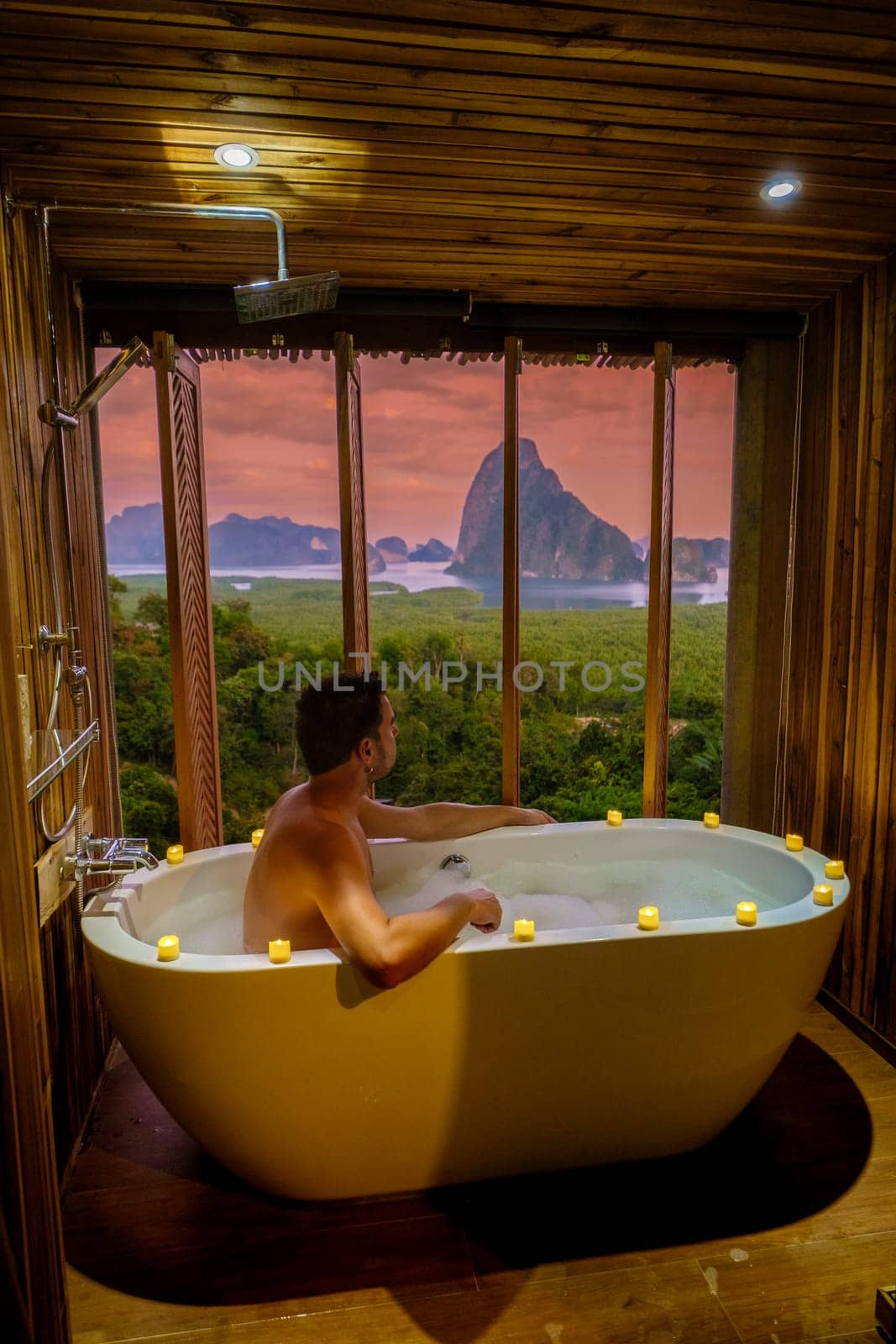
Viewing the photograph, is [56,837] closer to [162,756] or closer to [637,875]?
[637,875]

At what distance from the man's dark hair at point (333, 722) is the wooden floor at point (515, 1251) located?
3.39ft

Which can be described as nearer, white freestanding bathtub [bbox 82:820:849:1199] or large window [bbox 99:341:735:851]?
white freestanding bathtub [bbox 82:820:849:1199]

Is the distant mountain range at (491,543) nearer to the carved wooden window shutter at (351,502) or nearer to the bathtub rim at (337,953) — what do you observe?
the carved wooden window shutter at (351,502)

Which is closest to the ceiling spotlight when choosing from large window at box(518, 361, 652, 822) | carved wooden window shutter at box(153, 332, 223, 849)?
carved wooden window shutter at box(153, 332, 223, 849)

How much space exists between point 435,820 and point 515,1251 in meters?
1.14

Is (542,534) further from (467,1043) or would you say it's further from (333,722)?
(467,1043)

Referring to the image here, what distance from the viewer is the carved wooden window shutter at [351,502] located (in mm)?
2682

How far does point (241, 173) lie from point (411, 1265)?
7.90 feet

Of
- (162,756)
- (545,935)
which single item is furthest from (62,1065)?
(162,756)

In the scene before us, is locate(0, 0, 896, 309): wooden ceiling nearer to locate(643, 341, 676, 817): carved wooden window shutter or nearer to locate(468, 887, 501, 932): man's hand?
locate(643, 341, 676, 817): carved wooden window shutter

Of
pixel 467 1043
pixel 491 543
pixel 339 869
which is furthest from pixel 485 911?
pixel 491 543

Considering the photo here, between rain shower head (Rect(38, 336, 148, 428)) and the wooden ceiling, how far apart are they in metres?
0.37

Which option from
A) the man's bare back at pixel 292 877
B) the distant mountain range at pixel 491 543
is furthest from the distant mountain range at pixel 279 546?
the man's bare back at pixel 292 877

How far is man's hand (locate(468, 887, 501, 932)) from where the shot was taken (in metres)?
1.90
